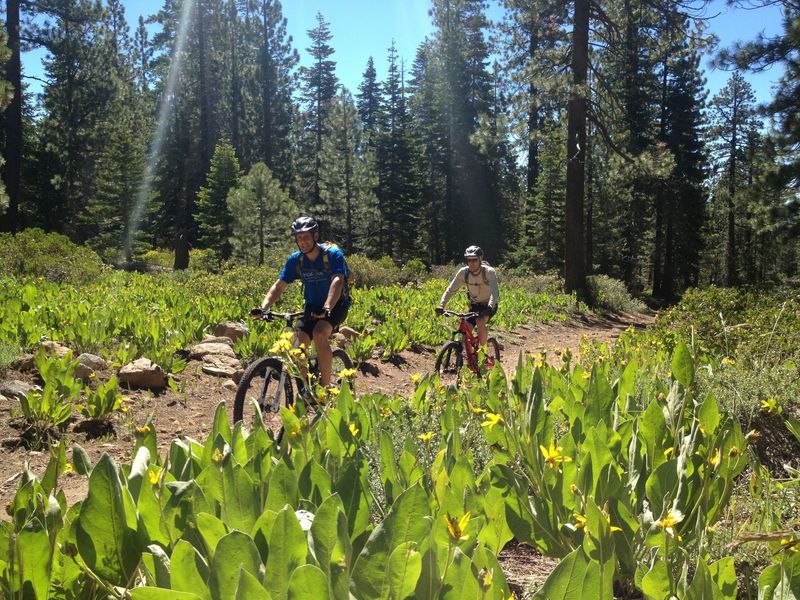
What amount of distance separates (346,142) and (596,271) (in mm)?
15766

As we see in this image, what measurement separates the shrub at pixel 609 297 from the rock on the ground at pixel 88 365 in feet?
46.2

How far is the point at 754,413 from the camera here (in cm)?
324

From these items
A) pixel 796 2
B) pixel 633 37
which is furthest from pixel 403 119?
pixel 796 2

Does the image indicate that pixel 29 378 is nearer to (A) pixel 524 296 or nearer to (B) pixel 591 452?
(B) pixel 591 452

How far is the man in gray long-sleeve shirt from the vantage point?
23.4 ft

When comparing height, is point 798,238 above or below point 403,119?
below

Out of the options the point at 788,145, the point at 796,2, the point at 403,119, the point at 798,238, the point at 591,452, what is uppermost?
the point at 403,119

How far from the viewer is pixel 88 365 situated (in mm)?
5766

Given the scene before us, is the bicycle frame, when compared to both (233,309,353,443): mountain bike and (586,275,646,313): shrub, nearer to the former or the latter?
(233,309,353,443): mountain bike

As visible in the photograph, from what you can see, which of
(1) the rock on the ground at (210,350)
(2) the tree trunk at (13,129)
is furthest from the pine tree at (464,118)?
(1) the rock on the ground at (210,350)

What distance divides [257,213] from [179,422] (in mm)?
19095

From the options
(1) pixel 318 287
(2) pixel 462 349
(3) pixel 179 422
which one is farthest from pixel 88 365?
(2) pixel 462 349

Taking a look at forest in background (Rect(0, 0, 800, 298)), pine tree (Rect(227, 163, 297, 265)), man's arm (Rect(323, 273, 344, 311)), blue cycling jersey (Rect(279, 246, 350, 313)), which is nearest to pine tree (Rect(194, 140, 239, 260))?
forest in background (Rect(0, 0, 800, 298))

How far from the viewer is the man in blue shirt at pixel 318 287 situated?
4961mm
